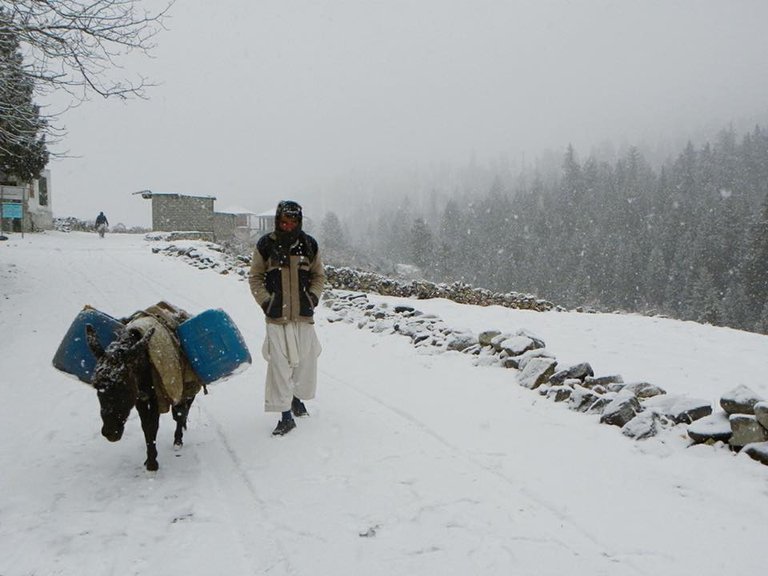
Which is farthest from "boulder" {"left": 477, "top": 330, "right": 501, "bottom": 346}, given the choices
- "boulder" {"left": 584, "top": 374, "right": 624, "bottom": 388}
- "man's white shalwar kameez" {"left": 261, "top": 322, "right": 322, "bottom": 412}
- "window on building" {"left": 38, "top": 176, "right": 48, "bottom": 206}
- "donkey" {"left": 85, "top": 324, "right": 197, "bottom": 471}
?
"window on building" {"left": 38, "top": 176, "right": 48, "bottom": 206}

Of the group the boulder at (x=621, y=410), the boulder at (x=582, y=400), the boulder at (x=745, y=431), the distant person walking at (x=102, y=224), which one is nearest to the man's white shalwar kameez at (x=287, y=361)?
the boulder at (x=582, y=400)

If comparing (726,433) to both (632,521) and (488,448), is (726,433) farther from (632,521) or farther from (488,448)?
(488,448)

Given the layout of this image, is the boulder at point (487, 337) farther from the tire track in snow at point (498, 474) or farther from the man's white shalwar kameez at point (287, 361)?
the man's white shalwar kameez at point (287, 361)

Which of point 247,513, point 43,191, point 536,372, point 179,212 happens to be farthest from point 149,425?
point 43,191

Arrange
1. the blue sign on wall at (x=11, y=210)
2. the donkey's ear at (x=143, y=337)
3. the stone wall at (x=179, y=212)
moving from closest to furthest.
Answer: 1. the donkey's ear at (x=143, y=337)
2. the blue sign on wall at (x=11, y=210)
3. the stone wall at (x=179, y=212)

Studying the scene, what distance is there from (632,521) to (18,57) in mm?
9736

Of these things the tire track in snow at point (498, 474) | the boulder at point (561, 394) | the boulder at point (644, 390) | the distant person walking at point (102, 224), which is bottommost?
the tire track in snow at point (498, 474)

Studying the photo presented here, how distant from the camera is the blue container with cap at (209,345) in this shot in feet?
13.3

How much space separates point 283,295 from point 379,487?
6.46ft

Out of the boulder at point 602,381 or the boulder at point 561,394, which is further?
the boulder at point 602,381

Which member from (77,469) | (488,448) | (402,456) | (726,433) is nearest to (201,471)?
(77,469)

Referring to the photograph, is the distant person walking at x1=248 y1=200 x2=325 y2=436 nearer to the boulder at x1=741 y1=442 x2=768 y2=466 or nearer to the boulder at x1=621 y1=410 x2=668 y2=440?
the boulder at x1=621 y1=410 x2=668 y2=440

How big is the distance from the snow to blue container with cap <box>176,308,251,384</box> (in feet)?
2.44

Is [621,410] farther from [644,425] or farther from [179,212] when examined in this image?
[179,212]
